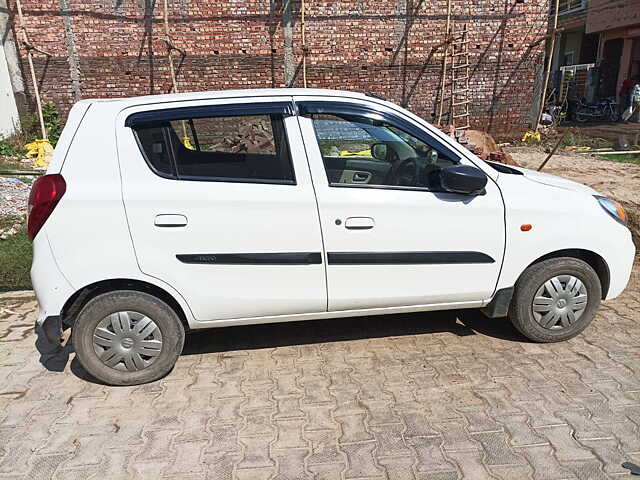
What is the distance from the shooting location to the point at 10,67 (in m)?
11.9

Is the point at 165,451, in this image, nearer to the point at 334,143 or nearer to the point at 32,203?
the point at 32,203

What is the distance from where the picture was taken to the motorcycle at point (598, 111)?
20203 millimetres

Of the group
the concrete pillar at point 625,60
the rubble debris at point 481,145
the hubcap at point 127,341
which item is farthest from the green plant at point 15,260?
the concrete pillar at point 625,60

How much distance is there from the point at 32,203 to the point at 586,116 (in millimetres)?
22932

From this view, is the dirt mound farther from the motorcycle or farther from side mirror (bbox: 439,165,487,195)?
the motorcycle

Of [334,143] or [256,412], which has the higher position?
[334,143]

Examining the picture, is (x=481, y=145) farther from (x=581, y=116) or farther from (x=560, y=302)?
(x=581, y=116)

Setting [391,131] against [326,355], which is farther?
[326,355]

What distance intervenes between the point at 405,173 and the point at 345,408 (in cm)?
157

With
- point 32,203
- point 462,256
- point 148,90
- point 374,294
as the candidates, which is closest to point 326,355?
point 374,294

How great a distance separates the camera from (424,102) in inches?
533

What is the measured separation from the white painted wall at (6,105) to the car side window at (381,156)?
11597mm

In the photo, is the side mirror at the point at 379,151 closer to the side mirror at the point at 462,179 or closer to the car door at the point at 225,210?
the side mirror at the point at 462,179

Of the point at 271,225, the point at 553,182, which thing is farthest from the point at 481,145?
the point at 271,225
